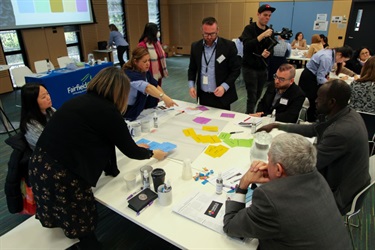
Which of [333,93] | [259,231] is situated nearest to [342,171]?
[333,93]

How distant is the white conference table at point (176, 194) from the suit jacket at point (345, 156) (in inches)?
21.3

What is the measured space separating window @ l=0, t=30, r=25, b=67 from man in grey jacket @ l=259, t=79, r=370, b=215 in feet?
23.1

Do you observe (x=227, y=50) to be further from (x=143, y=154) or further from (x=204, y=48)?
(x=143, y=154)

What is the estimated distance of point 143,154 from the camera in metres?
1.73

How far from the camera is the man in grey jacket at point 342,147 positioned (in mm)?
1631

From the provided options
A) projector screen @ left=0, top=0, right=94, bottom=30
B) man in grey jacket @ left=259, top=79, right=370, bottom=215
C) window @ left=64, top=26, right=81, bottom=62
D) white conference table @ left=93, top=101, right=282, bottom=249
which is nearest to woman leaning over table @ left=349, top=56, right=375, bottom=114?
white conference table @ left=93, top=101, right=282, bottom=249

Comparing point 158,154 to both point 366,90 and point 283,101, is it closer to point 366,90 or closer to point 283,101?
point 283,101

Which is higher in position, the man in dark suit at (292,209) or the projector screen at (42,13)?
the projector screen at (42,13)

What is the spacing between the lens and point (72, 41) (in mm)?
7719

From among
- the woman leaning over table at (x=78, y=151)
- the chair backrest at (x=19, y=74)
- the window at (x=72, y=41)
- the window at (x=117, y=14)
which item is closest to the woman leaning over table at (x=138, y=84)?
the woman leaning over table at (x=78, y=151)

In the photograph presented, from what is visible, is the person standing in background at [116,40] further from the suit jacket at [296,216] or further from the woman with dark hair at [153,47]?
the suit jacket at [296,216]

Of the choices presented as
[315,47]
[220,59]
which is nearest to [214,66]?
[220,59]

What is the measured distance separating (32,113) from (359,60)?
5.32 m

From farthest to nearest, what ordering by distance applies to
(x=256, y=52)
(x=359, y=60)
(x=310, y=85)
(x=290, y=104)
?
(x=359, y=60) → (x=310, y=85) → (x=256, y=52) → (x=290, y=104)
